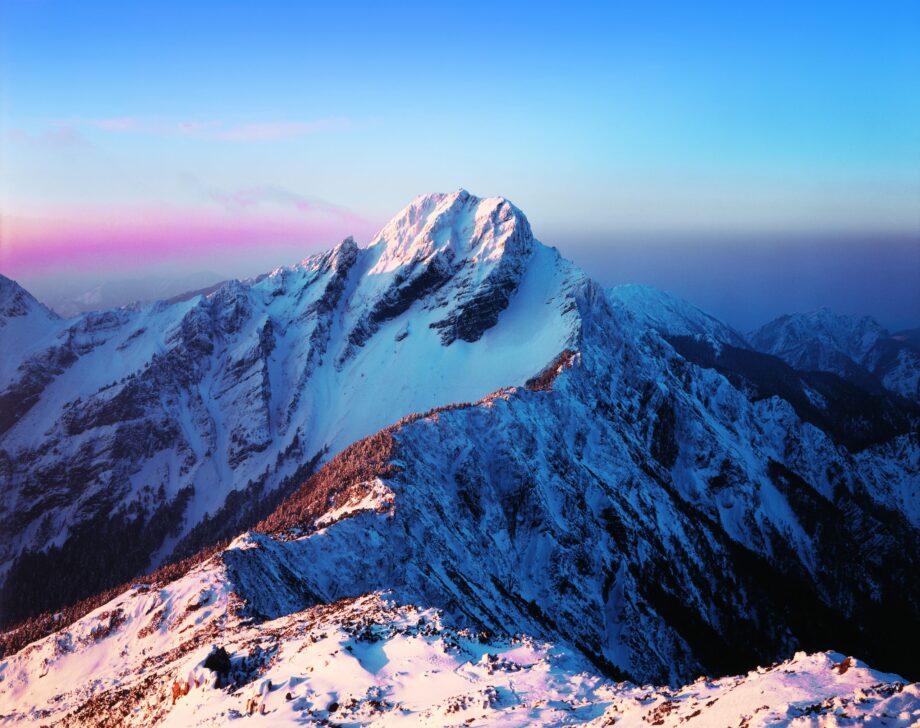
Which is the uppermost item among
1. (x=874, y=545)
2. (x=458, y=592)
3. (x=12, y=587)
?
(x=458, y=592)

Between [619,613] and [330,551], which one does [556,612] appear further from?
[330,551]

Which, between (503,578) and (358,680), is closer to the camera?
(358,680)

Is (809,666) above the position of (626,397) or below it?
above

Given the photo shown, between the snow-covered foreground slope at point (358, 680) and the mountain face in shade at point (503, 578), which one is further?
the mountain face in shade at point (503, 578)

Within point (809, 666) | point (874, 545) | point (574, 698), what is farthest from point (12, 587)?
point (874, 545)

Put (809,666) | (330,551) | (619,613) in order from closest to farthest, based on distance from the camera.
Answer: (809,666)
(330,551)
(619,613)

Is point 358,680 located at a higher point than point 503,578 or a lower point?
higher

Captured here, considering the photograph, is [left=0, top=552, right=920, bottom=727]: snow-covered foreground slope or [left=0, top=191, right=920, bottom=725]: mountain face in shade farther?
[left=0, top=191, right=920, bottom=725]: mountain face in shade

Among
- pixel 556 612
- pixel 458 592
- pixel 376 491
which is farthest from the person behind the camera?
pixel 556 612
